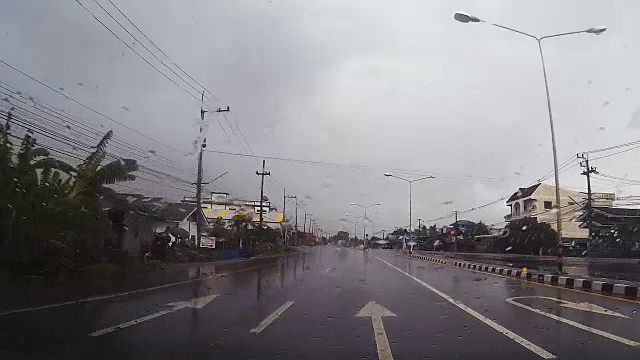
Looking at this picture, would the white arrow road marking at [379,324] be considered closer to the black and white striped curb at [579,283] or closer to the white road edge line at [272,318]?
the white road edge line at [272,318]

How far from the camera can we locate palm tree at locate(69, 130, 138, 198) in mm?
20172

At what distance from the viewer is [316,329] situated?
30.2 ft

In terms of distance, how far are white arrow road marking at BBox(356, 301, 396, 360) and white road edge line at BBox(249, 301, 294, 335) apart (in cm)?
160

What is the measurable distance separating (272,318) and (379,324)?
2.02m

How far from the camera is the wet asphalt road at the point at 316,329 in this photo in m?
7.22

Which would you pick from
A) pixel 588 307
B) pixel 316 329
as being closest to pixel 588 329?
pixel 588 307

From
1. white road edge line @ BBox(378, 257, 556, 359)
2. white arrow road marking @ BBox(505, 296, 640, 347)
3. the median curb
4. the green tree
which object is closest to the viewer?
white road edge line @ BBox(378, 257, 556, 359)

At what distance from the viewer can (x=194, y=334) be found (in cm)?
848

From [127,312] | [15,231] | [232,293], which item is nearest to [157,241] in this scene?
[15,231]

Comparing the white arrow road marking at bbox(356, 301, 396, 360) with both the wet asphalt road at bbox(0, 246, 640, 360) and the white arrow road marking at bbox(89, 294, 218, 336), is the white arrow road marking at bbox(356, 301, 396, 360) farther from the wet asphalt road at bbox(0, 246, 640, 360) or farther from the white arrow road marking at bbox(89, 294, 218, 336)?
the white arrow road marking at bbox(89, 294, 218, 336)

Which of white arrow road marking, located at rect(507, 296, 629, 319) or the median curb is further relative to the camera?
the median curb

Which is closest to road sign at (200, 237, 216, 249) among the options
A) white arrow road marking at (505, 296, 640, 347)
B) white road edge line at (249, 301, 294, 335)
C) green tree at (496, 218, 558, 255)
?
white road edge line at (249, 301, 294, 335)

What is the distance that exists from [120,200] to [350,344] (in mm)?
18614

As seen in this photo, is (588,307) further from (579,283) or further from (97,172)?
(97,172)
